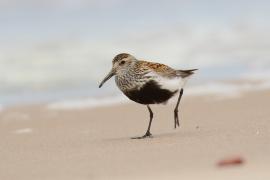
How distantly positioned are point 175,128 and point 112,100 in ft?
20.3

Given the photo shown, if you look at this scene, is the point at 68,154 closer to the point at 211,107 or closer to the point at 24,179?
the point at 24,179

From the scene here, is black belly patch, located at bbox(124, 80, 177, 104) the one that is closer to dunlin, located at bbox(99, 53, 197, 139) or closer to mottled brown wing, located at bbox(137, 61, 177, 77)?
dunlin, located at bbox(99, 53, 197, 139)

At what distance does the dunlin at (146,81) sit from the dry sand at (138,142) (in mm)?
518

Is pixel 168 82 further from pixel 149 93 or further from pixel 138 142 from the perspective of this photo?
pixel 138 142

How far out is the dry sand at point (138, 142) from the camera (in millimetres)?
7375

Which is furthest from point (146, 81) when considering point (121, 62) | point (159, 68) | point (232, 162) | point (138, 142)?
point (232, 162)

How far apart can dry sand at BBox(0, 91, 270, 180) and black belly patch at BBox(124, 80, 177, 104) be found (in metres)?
0.48

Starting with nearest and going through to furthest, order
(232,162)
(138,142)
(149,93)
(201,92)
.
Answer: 1. (232,162)
2. (138,142)
3. (149,93)
4. (201,92)

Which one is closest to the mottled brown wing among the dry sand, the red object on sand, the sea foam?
the dry sand

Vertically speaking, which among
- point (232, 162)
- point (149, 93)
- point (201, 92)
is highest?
point (232, 162)

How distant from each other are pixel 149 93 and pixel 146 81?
0.15 m

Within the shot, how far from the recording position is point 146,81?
10367 mm

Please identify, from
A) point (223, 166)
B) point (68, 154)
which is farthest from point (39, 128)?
point (223, 166)

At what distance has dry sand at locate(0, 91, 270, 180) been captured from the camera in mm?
7375
